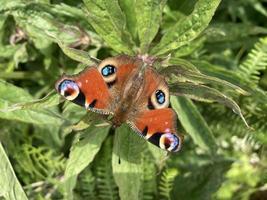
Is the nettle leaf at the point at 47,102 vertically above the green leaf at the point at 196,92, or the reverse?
the green leaf at the point at 196,92

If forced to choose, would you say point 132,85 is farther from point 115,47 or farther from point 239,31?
point 239,31

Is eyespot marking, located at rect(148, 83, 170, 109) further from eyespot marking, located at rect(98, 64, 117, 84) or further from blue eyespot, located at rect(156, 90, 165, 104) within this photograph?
eyespot marking, located at rect(98, 64, 117, 84)

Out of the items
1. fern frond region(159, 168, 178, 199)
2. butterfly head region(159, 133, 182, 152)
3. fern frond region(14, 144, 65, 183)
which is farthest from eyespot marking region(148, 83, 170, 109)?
fern frond region(14, 144, 65, 183)

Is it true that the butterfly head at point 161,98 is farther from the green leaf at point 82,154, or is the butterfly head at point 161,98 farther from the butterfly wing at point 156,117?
the green leaf at point 82,154

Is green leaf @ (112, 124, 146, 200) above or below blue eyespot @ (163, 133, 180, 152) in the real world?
below

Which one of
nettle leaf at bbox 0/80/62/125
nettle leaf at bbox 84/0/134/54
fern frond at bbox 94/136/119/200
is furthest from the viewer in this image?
fern frond at bbox 94/136/119/200

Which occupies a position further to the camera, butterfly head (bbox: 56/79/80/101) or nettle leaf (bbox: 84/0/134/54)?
nettle leaf (bbox: 84/0/134/54)

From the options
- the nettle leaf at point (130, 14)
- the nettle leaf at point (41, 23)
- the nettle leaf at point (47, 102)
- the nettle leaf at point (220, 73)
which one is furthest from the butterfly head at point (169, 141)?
the nettle leaf at point (41, 23)

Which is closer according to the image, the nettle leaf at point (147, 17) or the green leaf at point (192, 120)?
the nettle leaf at point (147, 17)

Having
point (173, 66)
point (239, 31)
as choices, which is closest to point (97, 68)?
point (173, 66)
